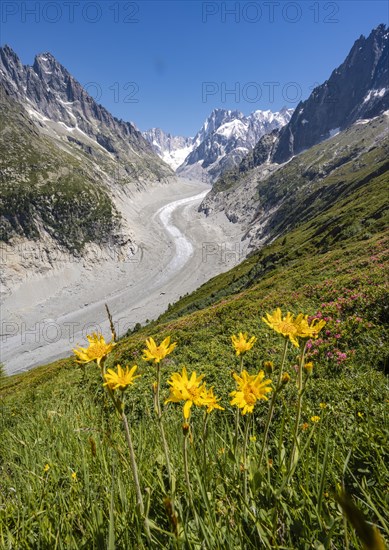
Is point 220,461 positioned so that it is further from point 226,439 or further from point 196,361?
point 196,361

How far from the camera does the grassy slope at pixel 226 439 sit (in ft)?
6.12

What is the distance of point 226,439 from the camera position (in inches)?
119

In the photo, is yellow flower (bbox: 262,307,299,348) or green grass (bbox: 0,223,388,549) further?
yellow flower (bbox: 262,307,299,348)

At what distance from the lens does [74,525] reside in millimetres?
2150

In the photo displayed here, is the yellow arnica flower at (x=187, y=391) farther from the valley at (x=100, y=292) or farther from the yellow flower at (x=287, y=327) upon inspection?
the valley at (x=100, y=292)

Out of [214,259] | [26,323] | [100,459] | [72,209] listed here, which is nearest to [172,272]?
[214,259]

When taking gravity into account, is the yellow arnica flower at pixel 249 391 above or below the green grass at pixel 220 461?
above

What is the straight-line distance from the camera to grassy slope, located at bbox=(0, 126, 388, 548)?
73.4 inches

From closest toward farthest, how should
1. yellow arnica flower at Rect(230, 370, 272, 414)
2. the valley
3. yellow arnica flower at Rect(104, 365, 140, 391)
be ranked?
yellow arnica flower at Rect(104, 365, 140, 391) < yellow arnica flower at Rect(230, 370, 272, 414) < the valley

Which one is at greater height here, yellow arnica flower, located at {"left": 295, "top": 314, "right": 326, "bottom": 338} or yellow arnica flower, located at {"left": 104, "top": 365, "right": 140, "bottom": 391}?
yellow arnica flower, located at {"left": 104, "top": 365, "right": 140, "bottom": 391}

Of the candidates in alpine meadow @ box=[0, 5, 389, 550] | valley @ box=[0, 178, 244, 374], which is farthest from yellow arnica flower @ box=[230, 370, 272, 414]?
valley @ box=[0, 178, 244, 374]

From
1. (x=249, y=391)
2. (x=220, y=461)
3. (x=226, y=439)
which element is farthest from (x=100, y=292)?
(x=249, y=391)

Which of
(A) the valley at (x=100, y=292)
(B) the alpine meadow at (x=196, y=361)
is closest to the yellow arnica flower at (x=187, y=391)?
(B) the alpine meadow at (x=196, y=361)

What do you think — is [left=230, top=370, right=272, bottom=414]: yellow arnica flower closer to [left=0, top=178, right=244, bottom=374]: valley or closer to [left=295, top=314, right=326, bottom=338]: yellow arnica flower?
[left=295, top=314, right=326, bottom=338]: yellow arnica flower
